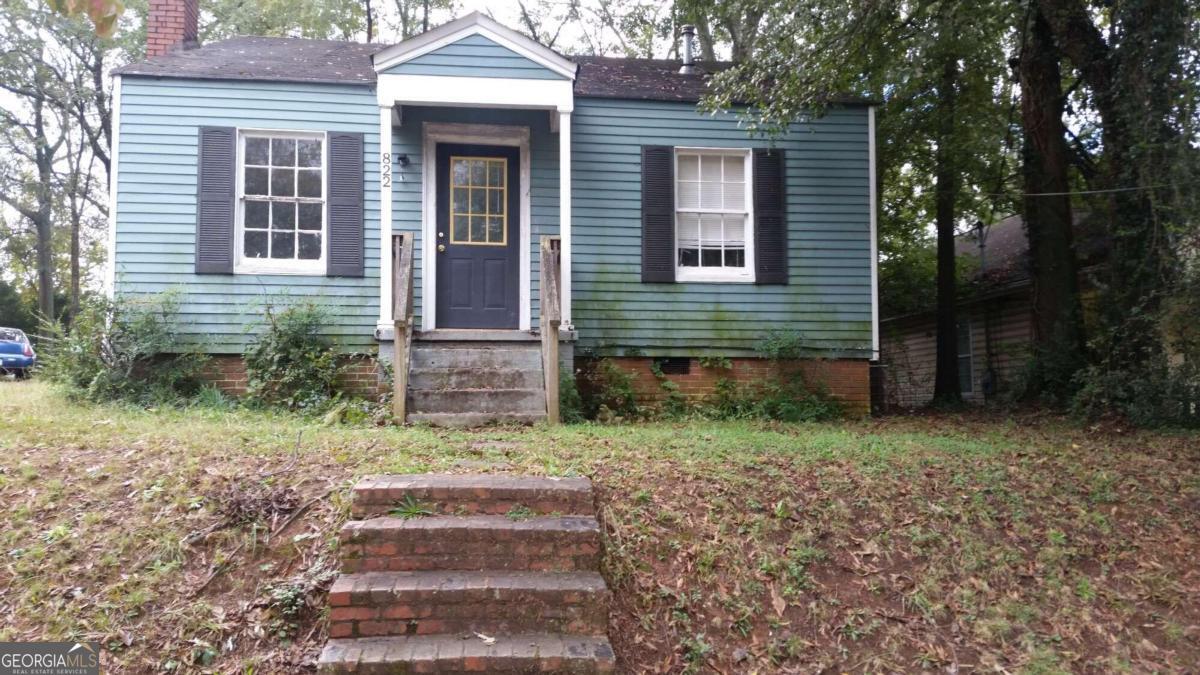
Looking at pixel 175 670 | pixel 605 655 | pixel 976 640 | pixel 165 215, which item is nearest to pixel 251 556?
pixel 175 670

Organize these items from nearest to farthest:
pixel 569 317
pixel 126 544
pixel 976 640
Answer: pixel 976 640
pixel 126 544
pixel 569 317

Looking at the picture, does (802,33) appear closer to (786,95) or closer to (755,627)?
(786,95)

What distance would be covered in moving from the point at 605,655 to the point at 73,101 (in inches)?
1147

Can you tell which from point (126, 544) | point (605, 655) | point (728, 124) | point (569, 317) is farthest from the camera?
point (728, 124)

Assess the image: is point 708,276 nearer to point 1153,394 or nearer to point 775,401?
point 775,401

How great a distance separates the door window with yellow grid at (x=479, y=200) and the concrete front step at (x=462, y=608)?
5.81 m

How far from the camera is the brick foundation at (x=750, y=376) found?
348 inches

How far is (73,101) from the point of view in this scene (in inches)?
978

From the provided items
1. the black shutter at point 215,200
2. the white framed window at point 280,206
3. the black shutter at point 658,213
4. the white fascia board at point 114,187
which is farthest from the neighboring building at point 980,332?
the white fascia board at point 114,187

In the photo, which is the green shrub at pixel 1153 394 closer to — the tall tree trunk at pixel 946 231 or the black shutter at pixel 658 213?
the tall tree trunk at pixel 946 231

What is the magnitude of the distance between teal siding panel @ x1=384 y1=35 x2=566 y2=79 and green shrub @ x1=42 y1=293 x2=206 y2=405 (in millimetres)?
3878

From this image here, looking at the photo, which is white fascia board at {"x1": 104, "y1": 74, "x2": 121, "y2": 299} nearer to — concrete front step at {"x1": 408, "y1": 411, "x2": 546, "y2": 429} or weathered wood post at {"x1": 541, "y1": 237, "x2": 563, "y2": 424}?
concrete front step at {"x1": 408, "y1": 411, "x2": 546, "y2": 429}

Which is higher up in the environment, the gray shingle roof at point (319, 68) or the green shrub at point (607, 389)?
the gray shingle roof at point (319, 68)

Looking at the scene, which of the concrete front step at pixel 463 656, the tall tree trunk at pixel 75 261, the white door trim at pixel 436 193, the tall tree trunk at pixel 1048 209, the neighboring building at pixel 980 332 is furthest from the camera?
the tall tree trunk at pixel 75 261
